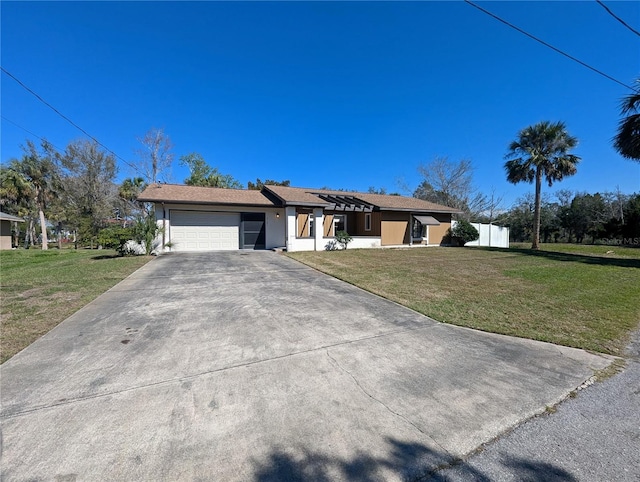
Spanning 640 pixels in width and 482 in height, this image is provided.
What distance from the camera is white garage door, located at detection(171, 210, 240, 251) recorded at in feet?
46.9

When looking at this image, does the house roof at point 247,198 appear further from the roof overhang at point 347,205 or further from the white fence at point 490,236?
the white fence at point 490,236

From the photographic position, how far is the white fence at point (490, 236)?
73.1ft

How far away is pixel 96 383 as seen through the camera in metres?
2.75

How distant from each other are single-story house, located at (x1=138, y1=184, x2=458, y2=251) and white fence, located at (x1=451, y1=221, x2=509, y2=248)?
5.47 metres

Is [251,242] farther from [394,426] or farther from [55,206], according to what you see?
[55,206]

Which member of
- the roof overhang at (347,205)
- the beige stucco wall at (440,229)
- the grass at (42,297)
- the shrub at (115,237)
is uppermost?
the roof overhang at (347,205)

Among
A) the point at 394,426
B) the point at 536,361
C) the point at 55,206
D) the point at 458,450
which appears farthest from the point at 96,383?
the point at 55,206

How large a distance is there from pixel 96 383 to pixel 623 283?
1254 centimetres

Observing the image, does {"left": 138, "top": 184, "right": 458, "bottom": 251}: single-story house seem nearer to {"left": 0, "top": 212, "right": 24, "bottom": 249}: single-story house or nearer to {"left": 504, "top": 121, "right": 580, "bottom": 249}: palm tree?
{"left": 504, "top": 121, "right": 580, "bottom": 249}: palm tree

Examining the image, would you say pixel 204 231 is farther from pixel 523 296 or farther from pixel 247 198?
pixel 523 296

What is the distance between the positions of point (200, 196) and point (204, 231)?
1.89 metres

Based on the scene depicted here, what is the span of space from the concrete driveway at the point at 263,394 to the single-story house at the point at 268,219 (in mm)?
10043

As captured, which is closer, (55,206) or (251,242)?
(251,242)

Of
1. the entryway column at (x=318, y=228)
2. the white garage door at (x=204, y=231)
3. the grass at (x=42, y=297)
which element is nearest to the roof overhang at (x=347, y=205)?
the entryway column at (x=318, y=228)
